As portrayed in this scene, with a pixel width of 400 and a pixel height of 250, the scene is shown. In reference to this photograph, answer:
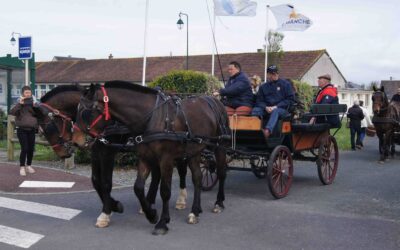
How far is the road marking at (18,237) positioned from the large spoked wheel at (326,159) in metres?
5.58

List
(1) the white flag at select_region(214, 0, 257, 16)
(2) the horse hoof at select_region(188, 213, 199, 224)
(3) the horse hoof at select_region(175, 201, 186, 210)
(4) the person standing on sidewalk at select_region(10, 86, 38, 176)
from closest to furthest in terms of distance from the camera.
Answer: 1. (2) the horse hoof at select_region(188, 213, 199, 224)
2. (3) the horse hoof at select_region(175, 201, 186, 210)
3. (4) the person standing on sidewalk at select_region(10, 86, 38, 176)
4. (1) the white flag at select_region(214, 0, 257, 16)

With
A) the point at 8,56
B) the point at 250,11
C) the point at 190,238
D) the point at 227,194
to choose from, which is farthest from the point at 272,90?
the point at 8,56

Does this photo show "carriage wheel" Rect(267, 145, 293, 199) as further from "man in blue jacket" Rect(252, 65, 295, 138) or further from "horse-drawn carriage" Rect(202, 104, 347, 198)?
"man in blue jacket" Rect(252, 65, 295, 138)

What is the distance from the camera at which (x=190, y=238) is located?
6004 millimetres

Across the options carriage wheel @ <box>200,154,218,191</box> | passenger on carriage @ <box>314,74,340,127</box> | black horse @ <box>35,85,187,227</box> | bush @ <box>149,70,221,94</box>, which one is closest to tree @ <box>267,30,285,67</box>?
bush @ <box>149,70,221,94</box>

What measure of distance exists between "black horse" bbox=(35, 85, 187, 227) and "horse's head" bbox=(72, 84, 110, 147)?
354 mm

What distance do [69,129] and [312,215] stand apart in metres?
3.73

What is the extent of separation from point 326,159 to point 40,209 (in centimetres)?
562

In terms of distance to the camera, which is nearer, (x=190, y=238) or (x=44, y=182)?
(x=190, y=238)

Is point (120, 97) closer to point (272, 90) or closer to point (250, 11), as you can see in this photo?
point (272, 90)

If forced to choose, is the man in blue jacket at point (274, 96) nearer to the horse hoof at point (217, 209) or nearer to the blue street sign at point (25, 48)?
the horse hoof at point (217, 209)

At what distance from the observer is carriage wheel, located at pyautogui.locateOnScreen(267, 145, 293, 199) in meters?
8.01

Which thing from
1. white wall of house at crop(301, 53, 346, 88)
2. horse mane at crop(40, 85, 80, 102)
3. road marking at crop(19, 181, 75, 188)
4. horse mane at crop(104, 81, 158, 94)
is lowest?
road marking at crop(19, 181, 75, 188)

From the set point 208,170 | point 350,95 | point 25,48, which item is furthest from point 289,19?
point 350,95
